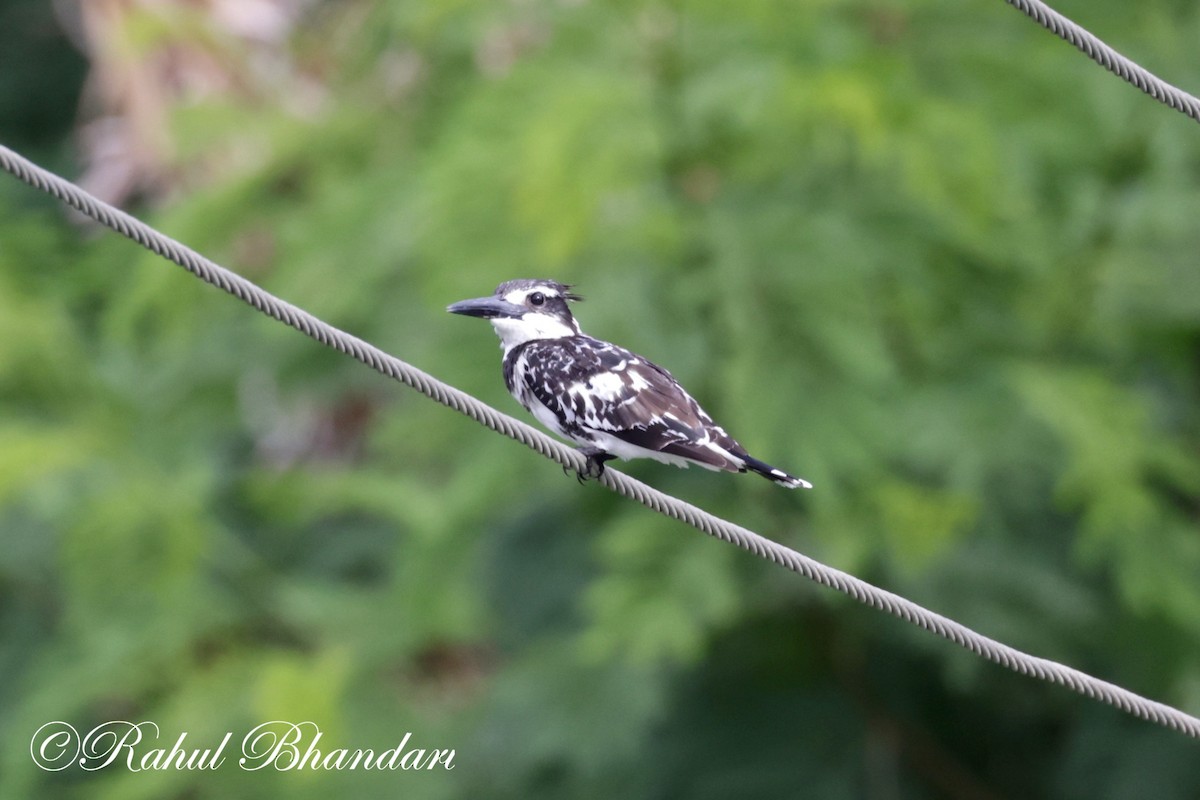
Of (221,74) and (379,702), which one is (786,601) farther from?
(221,74)

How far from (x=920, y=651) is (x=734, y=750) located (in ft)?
3.93

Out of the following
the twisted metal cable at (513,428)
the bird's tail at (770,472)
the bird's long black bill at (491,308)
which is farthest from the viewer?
the bird's long black bill at (491,308)

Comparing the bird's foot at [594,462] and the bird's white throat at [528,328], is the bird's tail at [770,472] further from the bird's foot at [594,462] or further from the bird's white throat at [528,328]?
the bird's white throat at [528,328]

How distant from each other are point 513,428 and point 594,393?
0.86m

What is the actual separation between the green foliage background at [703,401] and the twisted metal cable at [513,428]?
270 centimetres

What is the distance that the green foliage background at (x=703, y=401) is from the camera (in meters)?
7.48

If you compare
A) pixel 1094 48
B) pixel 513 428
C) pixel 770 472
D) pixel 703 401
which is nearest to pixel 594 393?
pixel 770 472

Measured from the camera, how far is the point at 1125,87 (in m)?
8.10

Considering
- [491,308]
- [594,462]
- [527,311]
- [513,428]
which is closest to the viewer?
[513,428]

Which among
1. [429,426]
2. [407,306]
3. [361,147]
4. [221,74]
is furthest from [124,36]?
[429,426]

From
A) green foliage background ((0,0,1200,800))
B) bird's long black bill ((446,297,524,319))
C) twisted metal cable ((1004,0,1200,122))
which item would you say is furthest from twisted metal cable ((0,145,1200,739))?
green foliage background ((0,0,1200,800))

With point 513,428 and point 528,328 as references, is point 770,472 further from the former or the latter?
point 528,328

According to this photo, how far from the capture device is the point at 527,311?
532 centimetres

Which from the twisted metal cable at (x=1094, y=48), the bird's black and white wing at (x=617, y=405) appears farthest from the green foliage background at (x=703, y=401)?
the twisted metal cable at (x=1094, y=48)
